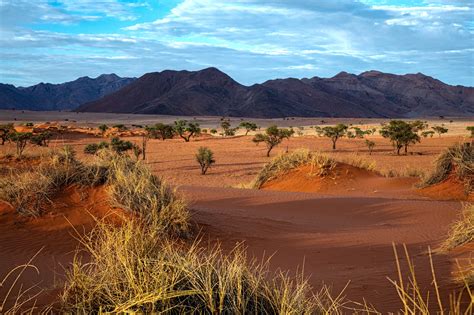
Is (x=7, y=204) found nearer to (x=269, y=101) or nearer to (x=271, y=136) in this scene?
(x=271, y=136)

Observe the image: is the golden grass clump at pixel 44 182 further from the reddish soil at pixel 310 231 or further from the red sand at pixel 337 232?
the red sand at pixel 337 232

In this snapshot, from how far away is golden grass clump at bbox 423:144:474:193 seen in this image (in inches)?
754

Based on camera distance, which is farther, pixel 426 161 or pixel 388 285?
pixel 426 161

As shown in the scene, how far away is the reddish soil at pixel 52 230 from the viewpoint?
882 cm

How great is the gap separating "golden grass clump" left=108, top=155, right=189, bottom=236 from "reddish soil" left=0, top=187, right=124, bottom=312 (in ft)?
1.05

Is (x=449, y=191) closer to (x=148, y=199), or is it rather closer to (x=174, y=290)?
(x=148, y=199)

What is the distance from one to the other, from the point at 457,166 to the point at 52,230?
50.4 ft

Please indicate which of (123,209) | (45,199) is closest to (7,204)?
(45,199)

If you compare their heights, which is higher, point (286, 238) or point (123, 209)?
point (123, 209)

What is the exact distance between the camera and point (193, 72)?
19312 centimetres

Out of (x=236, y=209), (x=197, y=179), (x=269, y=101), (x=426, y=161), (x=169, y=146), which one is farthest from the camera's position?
(x=269, y=101)

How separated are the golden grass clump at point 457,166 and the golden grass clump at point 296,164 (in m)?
4.68

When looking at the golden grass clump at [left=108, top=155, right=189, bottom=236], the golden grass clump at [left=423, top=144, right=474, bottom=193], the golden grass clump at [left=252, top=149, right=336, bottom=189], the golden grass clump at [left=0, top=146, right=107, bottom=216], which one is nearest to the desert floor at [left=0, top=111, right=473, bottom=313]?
the golden grass clump at [left=0, top=146, right=107, bottom=216]

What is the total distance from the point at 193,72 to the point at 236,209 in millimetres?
181244
